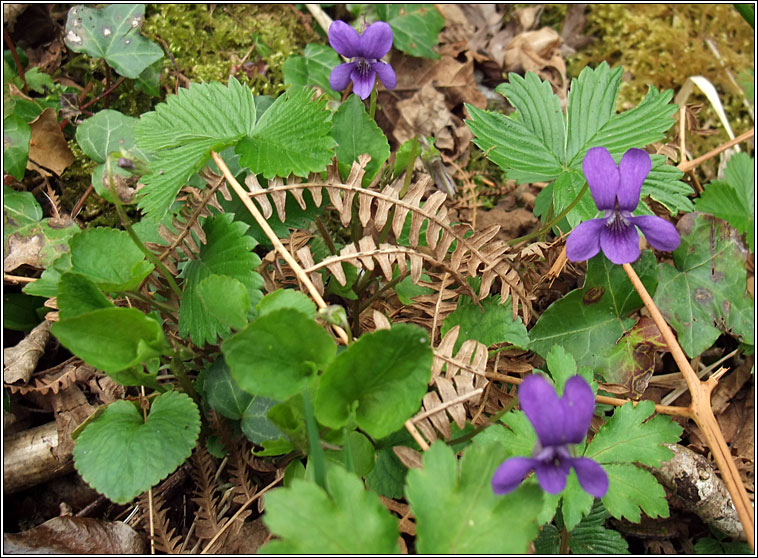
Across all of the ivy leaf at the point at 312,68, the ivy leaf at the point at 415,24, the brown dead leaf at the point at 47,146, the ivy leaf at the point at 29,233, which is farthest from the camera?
the ivy leaf at the point at 415,24

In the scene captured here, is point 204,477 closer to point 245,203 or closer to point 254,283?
point 254,283

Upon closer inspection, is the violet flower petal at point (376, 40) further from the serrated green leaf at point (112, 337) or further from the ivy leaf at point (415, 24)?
the serrated green leaf at point (112, 337)

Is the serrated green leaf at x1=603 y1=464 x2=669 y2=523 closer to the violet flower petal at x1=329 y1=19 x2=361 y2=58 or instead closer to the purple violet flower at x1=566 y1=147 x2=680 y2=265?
the purple violet flower at x1=566 y1=147 x2=680 y2=265

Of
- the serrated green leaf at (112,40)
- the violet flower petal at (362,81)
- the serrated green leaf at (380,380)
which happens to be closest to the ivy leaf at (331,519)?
the serrated green leaf at (380,380)

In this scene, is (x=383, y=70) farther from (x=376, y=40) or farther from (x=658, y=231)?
(x=658, y=231)

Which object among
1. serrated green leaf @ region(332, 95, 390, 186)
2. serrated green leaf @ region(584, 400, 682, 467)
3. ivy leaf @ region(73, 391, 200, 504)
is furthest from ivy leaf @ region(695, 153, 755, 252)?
ivy leaf @ region(73, 391, 200, 504)

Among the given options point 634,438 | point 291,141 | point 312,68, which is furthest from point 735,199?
point 312,68

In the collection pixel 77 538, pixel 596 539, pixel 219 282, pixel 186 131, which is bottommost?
pixel 596 539
